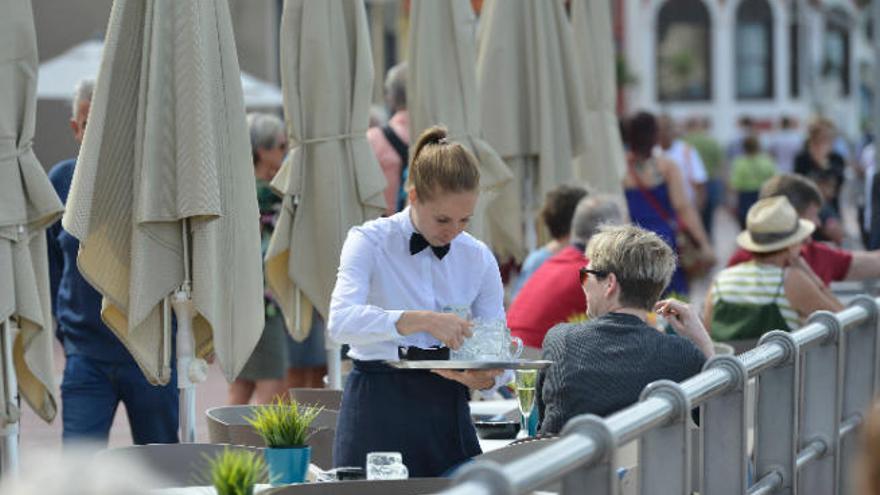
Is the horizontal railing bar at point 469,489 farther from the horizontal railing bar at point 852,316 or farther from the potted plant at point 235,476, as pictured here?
the horizontal railing bar at point 852,316

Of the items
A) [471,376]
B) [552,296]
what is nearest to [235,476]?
[471,376]

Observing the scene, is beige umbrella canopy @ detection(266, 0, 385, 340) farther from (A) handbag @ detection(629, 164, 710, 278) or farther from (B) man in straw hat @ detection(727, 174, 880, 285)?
(A) handbag @ detection(629, 164, 710, 278)

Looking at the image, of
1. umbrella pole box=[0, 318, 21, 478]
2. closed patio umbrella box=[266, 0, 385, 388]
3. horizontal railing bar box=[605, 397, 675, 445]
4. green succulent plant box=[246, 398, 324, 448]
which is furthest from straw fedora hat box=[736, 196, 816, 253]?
horizontal railing bar box=[605, 397, 675, 445]

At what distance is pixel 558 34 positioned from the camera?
981cm

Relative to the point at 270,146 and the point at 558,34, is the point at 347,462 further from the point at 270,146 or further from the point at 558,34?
the point at 558,34

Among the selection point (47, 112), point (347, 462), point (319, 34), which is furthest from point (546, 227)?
point (47, 112)

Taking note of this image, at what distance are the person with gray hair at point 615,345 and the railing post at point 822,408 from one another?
1.01m

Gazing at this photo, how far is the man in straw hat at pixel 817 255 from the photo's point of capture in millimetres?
9289

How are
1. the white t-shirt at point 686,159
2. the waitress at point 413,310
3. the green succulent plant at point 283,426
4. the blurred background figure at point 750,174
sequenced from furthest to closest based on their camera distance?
the blurred background figure at point 750,174 < the white t-shirt at point 686,159 < the waitress at point 413,310 < the green succulent plant at point 283,426

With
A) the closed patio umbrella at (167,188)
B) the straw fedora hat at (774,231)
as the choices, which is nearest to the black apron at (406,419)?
the closed patio umbrella at (167,188)

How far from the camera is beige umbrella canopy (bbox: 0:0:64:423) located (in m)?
5.85

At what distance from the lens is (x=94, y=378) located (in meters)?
6.81

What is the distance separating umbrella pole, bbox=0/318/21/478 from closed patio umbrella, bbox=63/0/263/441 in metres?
0.31

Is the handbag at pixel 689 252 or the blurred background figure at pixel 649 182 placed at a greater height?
the blurred background figure at pixel 649 182
